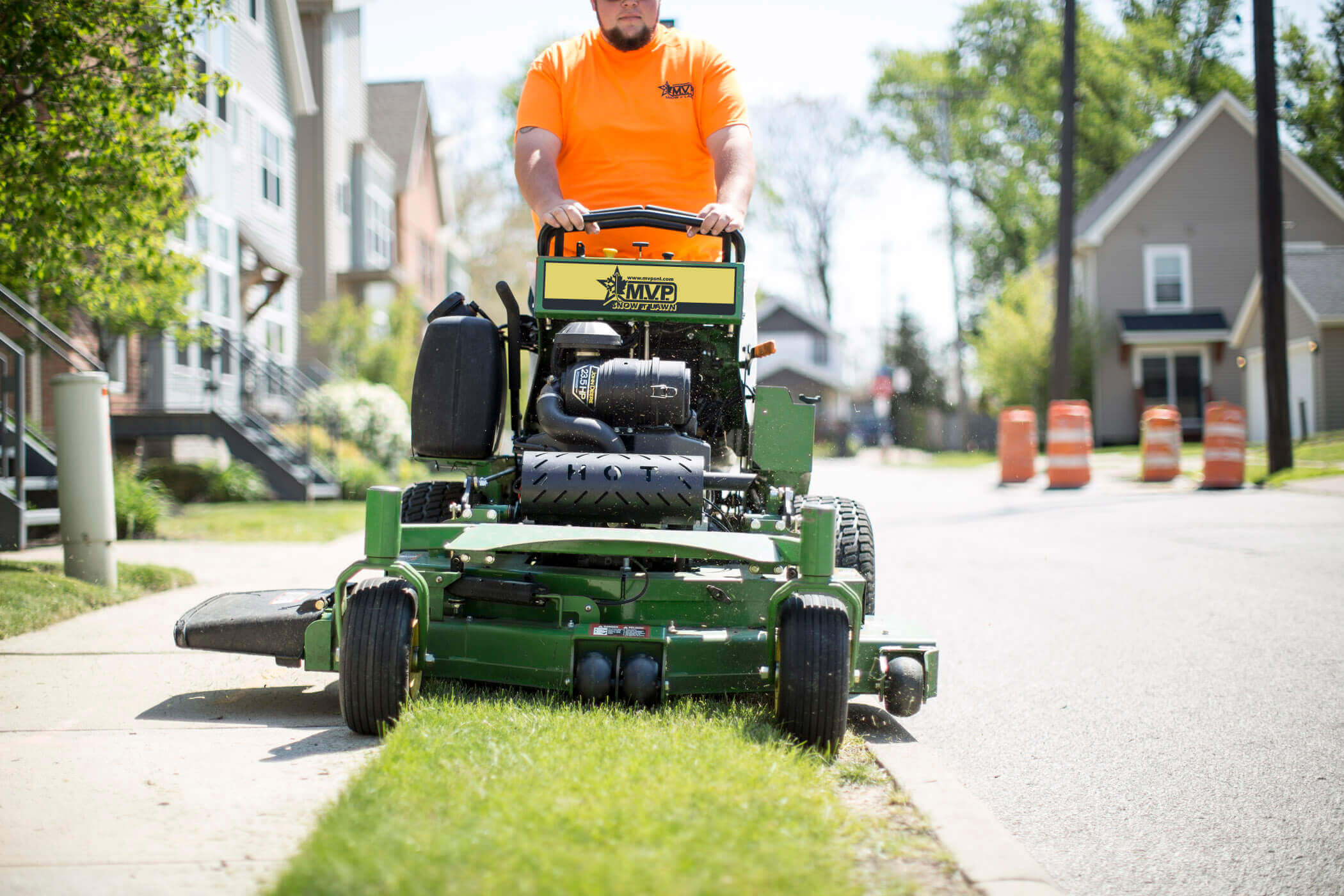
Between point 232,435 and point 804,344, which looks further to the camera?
point 804,344

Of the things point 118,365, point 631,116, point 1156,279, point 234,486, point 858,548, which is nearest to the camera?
point 631,116

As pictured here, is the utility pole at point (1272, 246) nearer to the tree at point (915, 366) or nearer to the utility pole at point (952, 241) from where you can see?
the utility pole at point (952, 241)

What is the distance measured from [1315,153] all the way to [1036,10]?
1382 centimetres

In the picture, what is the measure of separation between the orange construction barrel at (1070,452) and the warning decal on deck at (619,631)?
14741 millimetres

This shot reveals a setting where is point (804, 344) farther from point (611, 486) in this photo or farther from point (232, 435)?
point (611, 486)

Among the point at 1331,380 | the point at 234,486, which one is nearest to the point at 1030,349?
the point at 1331,380

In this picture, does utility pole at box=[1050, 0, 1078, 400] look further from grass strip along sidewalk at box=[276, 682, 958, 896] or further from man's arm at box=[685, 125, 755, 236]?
grass strip along sidewalk at box=[276, 682, 958, 896]

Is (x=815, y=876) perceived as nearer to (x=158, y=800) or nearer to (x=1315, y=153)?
(x=158, y=800)

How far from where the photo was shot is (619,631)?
→ 4.27 metres

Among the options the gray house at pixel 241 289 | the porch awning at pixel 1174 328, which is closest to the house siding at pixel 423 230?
the gray house at pixel 241 289

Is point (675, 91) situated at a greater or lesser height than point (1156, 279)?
lesser

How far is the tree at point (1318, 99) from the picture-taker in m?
41.7

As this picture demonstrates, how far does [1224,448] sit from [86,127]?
13.8 metres

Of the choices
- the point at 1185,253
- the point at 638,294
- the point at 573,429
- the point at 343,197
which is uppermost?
the point at 343,197
